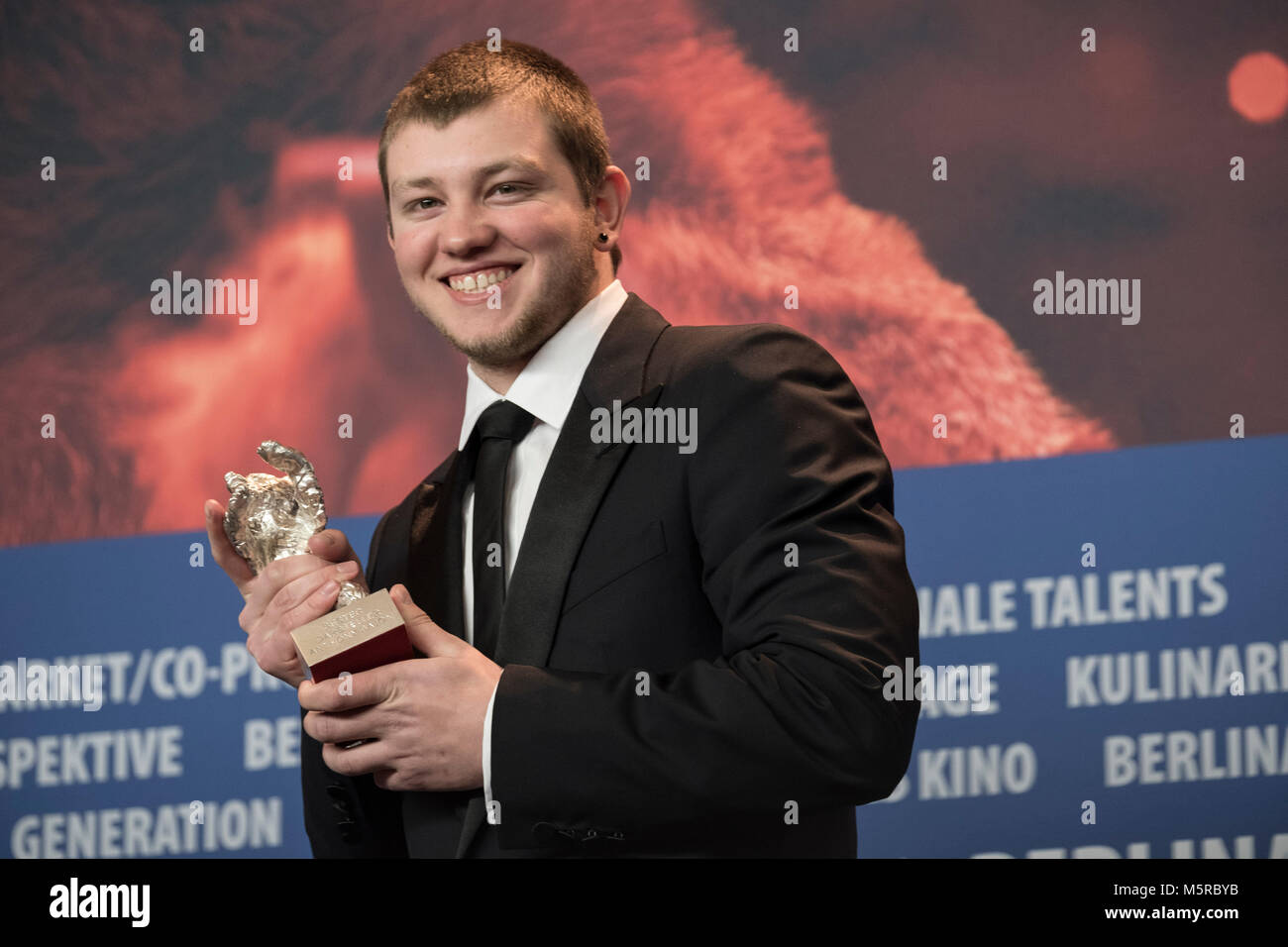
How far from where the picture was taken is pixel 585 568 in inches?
61.3

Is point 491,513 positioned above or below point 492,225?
below

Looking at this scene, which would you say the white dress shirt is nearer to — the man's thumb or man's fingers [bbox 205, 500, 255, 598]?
the man's thumb

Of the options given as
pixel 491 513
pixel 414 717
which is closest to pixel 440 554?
pixel 491 513

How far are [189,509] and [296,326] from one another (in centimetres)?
58

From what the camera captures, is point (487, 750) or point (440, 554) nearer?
point (487, 750)

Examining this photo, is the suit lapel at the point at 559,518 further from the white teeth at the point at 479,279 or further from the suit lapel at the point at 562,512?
the white teeth at the point at 479,279

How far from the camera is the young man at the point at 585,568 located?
55.7 inches

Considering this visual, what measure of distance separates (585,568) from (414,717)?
270 mm
